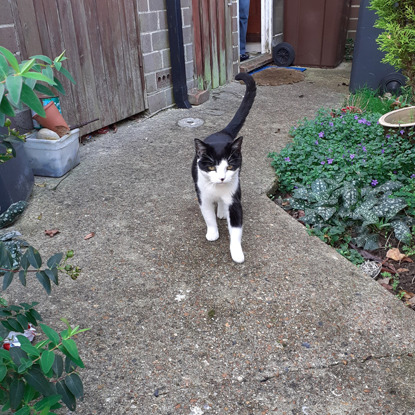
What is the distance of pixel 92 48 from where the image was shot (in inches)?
157

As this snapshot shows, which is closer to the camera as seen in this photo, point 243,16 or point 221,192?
point 221,192

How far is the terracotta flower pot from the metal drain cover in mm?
1513

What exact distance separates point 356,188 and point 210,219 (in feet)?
3.94

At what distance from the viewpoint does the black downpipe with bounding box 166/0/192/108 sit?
4785 millimetres

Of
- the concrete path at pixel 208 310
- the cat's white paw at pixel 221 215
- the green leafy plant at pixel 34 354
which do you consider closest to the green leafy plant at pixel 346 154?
the concrete path at pixel 208 310

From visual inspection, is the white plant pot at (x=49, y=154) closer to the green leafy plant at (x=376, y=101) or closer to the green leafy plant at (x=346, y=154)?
the green leafy plant at (x=346, y=154)

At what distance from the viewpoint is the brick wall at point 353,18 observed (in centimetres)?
757

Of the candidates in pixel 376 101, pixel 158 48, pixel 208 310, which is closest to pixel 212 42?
pixel 158 48

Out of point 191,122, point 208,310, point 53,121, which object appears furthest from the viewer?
point 191,122

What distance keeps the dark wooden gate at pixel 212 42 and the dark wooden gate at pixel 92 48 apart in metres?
1.17

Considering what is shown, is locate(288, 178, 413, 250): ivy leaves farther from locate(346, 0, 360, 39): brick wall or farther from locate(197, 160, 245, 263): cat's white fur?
locate(346, 0, 360, 39): brick wall

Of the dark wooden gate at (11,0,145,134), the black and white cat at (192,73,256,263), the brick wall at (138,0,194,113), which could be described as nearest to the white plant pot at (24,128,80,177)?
the dark wooden gate at (11,0,145,134)

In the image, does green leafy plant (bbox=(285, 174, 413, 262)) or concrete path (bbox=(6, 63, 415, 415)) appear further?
green leafy plant (bbox=(285, 174, 413, 262))

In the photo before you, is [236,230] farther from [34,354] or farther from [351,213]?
[34,354]
